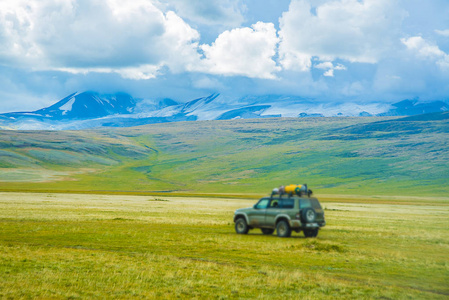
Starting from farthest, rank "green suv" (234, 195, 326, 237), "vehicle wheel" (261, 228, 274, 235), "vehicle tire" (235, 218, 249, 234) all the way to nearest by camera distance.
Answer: "vehicle wheel" (261, 228, 274, 235) < "vehicle tire" (235, 218, 249, 234) < "green suv" (234, 195, 326, 237)

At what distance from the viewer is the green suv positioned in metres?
30.0

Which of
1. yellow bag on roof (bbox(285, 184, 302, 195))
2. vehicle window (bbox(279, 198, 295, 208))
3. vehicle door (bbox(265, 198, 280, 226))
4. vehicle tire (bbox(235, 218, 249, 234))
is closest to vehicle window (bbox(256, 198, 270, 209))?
vehicle door (bbox(265, 198, 280, 226))

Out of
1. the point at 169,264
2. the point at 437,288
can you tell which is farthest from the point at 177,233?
the point at 437,288

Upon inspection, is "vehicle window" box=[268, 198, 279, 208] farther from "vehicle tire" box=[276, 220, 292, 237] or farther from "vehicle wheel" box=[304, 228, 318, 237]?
"vehicle wheel" box=[304, 228, 318, 237]

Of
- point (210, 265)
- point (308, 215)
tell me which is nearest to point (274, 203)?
point (308, 215)

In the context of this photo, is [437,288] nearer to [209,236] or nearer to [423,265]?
[423,265]

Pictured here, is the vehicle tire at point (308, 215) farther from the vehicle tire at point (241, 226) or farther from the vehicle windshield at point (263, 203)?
the vehicle tire at point (241, 226)

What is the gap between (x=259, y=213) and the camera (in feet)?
105

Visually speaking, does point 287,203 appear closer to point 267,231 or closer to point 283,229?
point 283,229

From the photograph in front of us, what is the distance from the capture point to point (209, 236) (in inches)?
1206

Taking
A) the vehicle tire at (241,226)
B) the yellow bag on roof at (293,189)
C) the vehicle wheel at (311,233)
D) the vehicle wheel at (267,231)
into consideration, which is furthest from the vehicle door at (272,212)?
the vehicle wheel at (311,233)

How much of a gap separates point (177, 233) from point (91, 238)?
6277 millimetres

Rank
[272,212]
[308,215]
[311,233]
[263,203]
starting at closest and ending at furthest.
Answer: [308,215], [272,212], [263,203], [311,233]

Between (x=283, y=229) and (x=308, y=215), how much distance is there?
209cm
